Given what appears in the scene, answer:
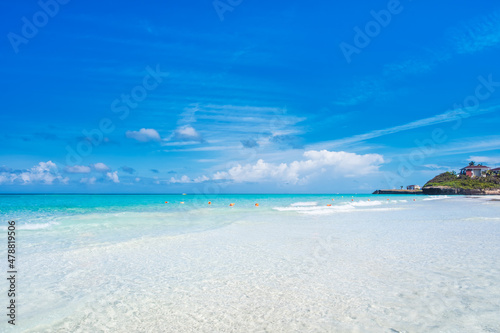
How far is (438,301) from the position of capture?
586 cm

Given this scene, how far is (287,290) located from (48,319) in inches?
177

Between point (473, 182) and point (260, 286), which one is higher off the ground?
point (473, 182)

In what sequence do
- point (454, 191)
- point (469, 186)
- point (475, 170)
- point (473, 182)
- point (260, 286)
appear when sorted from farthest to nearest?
point (475, 170), point (473, 182), point (469, 186), point (454, 191), point (260, 286)

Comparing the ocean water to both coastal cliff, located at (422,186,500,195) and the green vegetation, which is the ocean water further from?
the green vegetation

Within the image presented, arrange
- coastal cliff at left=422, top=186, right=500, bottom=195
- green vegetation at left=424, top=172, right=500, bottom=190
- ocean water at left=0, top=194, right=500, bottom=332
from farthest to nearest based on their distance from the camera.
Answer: green vegetation at left=424, top=172, right=500, bottom=190
coastal cliff at left=422, top=186, right=500, bottom=195
ocean water at left=0, top=194, right=500, bottom=332

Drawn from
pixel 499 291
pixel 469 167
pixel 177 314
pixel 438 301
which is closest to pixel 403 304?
pixel 438 301

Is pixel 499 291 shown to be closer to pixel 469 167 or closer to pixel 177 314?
pixel 177 314

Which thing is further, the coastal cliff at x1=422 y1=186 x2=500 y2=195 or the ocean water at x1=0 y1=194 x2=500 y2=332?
the coastal cliff at x1=422 y1=186 x2=500 y2=195

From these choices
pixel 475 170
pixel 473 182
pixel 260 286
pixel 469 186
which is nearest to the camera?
pixel 260 286

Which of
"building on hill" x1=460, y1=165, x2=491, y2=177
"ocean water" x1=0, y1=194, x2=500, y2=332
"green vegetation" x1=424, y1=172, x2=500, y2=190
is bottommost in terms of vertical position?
"ocean water" x1=0, y1=194, x2=500, y2=332

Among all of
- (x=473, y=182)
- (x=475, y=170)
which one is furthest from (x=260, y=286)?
(x=475, y=170)

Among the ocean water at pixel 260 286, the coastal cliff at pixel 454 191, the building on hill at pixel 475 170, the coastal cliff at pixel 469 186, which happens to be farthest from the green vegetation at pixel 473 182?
the ocean water at pixel 260 286

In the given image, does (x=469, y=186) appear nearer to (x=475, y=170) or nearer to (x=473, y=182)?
(x=473, y=182)

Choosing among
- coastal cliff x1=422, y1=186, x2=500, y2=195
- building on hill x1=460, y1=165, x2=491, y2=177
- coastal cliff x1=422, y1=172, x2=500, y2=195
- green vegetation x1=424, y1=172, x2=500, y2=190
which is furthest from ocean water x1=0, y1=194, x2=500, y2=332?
building on hill x1=460, y1=165, x2=491, y2=177
